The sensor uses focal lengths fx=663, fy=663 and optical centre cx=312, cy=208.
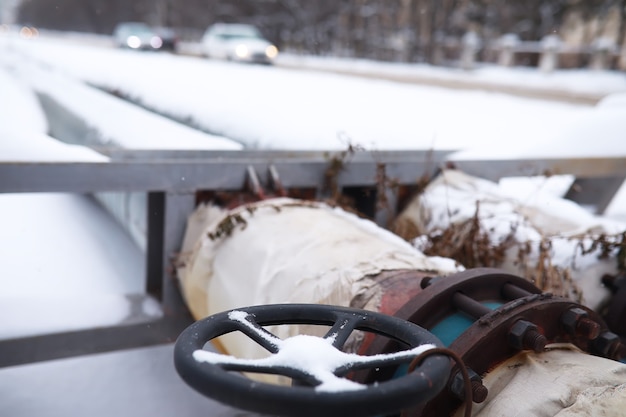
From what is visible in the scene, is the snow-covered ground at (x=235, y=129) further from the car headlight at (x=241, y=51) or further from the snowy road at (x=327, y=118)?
the car headlight at (x=241, y=51)

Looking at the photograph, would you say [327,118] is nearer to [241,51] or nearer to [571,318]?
[571,318]

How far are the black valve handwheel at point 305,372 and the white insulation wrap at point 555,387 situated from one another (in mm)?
451

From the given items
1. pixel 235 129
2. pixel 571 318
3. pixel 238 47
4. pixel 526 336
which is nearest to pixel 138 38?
pixel 238 47

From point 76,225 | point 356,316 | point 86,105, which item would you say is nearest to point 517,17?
point 86,105

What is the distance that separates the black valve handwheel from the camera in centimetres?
110

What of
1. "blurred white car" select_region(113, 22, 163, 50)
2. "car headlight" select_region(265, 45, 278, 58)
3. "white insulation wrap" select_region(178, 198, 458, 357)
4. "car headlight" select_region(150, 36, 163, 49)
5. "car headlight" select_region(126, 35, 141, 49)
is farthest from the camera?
"car headlight" select_region(150, 36, 163, 49)

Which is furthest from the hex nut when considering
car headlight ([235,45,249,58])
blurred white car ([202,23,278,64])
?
car headlight ([235,45,249,58])

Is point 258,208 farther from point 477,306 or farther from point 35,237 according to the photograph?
point 477,306

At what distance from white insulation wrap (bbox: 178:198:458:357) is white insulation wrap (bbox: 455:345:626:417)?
60 cm

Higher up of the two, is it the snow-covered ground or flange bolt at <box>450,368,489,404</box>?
the snow-covered ground

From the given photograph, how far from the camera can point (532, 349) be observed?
1.74 m

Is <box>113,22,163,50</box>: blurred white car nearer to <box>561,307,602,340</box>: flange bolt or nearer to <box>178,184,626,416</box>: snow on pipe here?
<box>178,184,626,416</box>: snow on pipe

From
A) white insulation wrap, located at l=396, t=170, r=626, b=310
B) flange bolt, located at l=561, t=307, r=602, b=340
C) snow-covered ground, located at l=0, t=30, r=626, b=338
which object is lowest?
white insulation wrap, located at l=396, t=170, r=626, b=310

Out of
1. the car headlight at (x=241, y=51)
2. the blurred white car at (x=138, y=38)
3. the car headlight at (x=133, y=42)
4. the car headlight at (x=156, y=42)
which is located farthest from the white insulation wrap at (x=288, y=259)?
the car headlight at (x=156, y=42)
